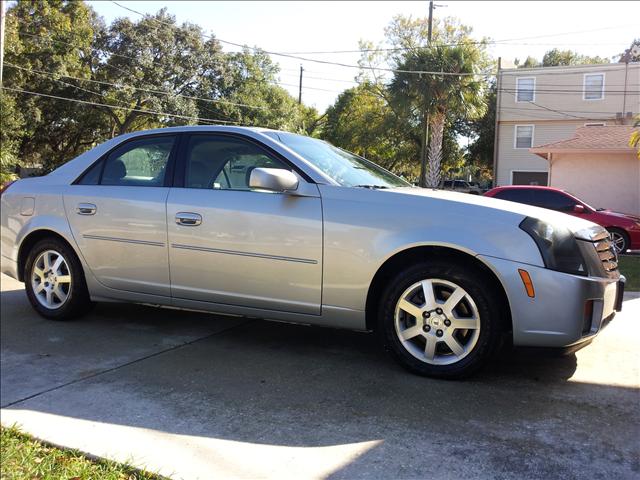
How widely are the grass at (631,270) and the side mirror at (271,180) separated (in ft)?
16.2

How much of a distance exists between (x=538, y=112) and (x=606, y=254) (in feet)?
99.3

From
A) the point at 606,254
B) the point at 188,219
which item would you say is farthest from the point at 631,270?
the point at 188,219

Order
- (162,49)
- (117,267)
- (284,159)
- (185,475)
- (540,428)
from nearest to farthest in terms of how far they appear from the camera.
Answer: (185,475), (540,428), (284,159), (117,267), (162,49)

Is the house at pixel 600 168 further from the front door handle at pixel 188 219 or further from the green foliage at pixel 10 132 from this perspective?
the green foliage at pixel 10 132

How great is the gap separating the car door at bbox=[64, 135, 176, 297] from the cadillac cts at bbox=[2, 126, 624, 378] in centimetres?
1

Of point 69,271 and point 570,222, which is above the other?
point 570,222

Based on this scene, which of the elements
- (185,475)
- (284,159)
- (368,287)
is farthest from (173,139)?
(185,475)

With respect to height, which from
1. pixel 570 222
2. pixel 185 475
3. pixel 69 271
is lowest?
pixel 185 475

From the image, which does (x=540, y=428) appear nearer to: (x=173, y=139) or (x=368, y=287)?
(x=368, y=287)

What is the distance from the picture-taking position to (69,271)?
4.92 metres

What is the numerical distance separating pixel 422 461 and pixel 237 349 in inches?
80.4

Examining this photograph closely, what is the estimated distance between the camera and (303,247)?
3982 mm

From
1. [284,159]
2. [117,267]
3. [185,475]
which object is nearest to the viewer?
[185,475]

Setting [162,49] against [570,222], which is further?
[162,49]
